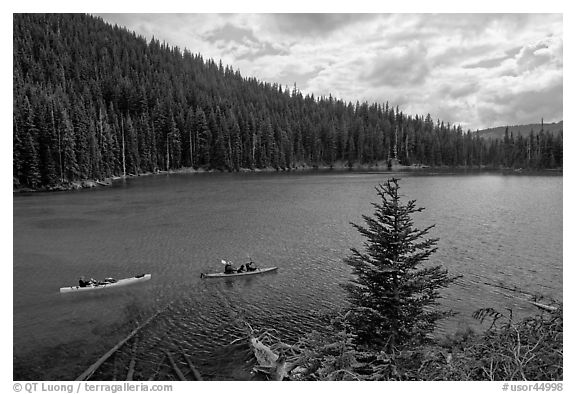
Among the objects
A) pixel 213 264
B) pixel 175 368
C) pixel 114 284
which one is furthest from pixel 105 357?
pixel 213 264

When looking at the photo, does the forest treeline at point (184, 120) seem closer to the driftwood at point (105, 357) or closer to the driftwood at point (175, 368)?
the driftwood at point (105, 357)

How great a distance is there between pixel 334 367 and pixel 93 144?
63691mm

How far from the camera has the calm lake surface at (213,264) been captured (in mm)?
14023

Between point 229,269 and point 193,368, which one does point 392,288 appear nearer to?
point 193,368

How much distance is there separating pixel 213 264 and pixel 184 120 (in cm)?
8873

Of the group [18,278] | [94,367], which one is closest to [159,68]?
[18,278]

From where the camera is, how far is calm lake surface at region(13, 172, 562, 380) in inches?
552

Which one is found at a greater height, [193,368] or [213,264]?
[213,264]

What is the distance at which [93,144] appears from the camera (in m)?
62.0

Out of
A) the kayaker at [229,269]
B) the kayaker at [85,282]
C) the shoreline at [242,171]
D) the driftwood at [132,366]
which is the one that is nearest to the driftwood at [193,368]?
the driftwood at [132,366]

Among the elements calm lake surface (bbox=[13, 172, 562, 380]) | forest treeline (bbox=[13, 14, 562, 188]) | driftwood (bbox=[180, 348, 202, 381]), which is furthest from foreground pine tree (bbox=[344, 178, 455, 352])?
forest treeline (bbox=[13, 14, 562, 188])

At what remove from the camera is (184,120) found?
344 ft

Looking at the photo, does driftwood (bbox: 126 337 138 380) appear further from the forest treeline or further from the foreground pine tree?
the forest treeline
